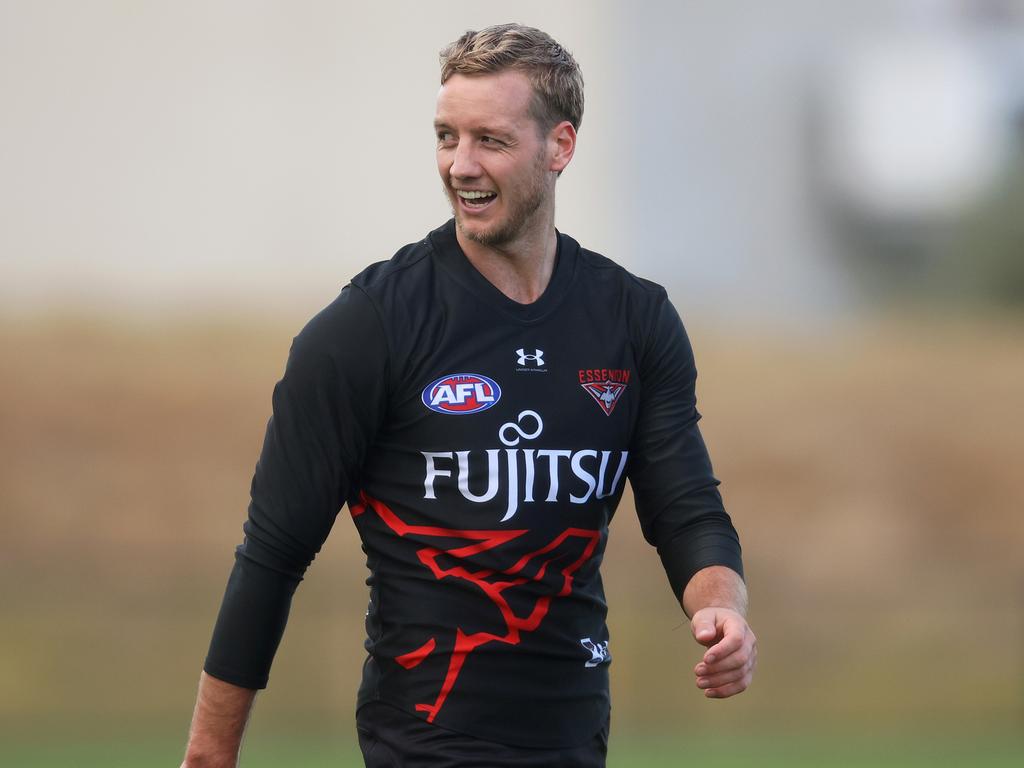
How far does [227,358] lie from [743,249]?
238 inches

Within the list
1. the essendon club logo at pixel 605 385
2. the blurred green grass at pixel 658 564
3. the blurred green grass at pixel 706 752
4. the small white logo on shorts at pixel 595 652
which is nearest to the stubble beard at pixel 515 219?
the essendon club logo at pixel 605 385

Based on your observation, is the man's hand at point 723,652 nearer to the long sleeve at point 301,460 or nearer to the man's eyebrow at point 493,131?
the long sleeve at point 301,460

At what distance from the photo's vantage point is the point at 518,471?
2.65m

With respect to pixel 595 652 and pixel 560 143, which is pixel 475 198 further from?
pixel 595 652

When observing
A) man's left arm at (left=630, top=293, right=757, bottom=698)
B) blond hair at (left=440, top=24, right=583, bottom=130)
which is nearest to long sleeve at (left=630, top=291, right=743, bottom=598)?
A: man's left arm at (left=630, top=293, right=757, bottom=698)

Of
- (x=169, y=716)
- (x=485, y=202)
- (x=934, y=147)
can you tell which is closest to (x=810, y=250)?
(x=934, y=147)

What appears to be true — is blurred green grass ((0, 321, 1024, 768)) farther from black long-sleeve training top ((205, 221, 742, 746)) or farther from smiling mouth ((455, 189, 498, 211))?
smiling mouth ((455, 189, 498, 211))

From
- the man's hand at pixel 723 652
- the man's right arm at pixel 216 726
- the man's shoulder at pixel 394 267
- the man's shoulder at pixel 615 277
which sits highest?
the man's shoulder at pixel 394 267

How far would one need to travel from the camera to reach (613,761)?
Result: 9.68 meters

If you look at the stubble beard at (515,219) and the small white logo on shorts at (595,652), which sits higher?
the stubble beard at (515,219)

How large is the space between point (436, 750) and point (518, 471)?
0.50 m

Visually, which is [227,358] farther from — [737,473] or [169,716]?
[737,473]

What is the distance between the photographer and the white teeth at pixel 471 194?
2.69 meters

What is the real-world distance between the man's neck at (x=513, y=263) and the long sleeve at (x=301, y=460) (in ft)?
0.87
